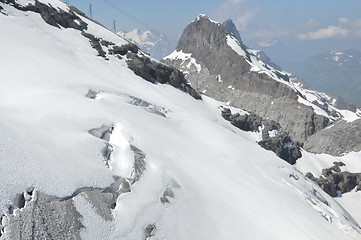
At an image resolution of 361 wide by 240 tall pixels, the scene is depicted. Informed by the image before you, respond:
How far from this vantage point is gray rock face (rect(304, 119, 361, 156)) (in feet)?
263

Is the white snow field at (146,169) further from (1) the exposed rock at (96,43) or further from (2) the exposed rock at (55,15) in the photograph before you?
(2) the exposed rock at (55,15)

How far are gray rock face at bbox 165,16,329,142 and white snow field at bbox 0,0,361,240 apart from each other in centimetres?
8431

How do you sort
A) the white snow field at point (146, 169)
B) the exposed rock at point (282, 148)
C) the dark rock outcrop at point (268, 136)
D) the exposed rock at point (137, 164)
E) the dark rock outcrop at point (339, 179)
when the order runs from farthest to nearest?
the exposed rock at point (282, 148)
the dark rock outcrop at point (268, 136)
the dark rock outcrop at point (339, 179)
the exposed rock at point (137, 164)
the white snow field at point (146, 169)

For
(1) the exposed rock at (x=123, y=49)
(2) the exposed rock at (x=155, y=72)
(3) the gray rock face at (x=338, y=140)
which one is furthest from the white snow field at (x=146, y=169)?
(3) the gray rock face at (x=338, y=140)

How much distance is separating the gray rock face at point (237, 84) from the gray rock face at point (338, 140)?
71.2ft

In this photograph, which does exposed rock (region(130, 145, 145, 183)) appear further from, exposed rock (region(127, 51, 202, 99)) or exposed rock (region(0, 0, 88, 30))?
exposed rock (region(0, 0, 88, 30))

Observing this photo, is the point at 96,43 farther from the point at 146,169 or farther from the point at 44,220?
the point at 44,220

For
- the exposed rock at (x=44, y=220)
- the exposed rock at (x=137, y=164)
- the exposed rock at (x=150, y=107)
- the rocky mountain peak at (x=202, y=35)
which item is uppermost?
the rocky mountain peak at (x=202, y=35)

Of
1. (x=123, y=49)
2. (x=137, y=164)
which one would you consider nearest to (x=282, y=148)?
(x=123, y=49)

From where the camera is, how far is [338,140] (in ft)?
273

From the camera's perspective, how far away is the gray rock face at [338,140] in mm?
80062

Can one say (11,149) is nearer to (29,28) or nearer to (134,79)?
(134,79)

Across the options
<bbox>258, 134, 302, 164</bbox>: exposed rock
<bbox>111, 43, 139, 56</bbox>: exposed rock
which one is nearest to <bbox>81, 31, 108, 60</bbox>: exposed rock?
<bbox>111, 43, 139, 56</bbox>: exposed rock

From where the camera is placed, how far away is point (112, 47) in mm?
62000
